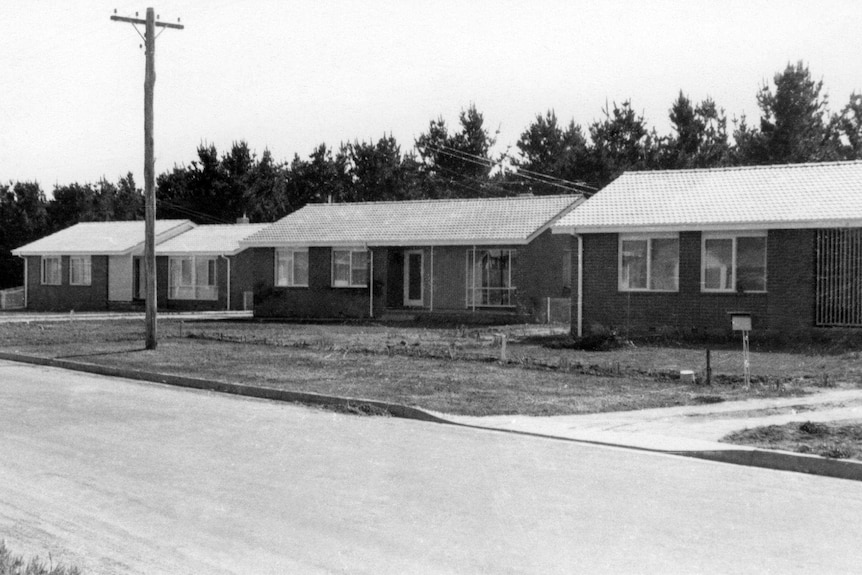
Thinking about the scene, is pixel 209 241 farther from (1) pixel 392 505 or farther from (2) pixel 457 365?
(1) pixel 392 505

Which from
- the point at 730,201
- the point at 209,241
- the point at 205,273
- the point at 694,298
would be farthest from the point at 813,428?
the point at 209,241

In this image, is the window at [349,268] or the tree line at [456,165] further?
the tree line at [456,165]

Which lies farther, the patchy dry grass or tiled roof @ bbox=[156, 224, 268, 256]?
tiled roof @ bbox=[156, 224, 268, 256]

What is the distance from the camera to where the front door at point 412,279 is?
3816cm

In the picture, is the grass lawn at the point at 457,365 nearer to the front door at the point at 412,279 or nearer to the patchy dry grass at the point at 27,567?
the patchy dry grass at the point at 27,567

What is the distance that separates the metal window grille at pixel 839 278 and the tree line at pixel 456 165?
37.3 m

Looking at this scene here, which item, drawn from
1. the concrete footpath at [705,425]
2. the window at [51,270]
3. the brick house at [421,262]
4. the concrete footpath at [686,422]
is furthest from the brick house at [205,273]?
the concrete footpath at [705,425]

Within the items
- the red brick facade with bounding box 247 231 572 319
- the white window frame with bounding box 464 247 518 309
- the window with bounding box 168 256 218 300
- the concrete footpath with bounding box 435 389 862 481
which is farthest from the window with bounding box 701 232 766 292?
the window with bounding box 168 256 218 300

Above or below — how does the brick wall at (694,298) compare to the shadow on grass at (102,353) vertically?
above

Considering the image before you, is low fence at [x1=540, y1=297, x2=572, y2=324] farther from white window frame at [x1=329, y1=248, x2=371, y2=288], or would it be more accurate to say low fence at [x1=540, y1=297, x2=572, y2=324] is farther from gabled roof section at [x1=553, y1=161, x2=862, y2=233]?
white window frame at [x1=329, y1=248, x2=371, y2=288]

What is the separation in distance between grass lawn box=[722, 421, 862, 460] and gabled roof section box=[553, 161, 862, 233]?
12.9m

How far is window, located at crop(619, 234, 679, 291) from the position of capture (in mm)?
26406

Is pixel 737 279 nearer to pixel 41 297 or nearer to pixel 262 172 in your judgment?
pixel 41 297

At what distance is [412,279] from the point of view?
38438mm
